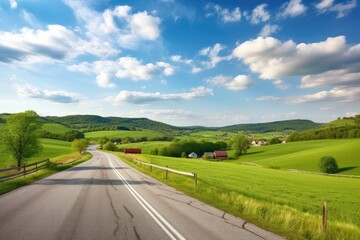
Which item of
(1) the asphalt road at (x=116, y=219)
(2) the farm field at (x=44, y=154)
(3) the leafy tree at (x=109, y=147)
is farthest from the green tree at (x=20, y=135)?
(3) the leafy tree at (x=109, y=147)

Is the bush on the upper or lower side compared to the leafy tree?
lower

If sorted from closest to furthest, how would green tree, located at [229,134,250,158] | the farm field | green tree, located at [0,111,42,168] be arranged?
green tree, located at [0,111,42,168] → the farm field → green tree, located at [229,134,250,158]

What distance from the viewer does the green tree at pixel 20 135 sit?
2103 inches

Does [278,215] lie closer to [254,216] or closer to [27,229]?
[254,216]

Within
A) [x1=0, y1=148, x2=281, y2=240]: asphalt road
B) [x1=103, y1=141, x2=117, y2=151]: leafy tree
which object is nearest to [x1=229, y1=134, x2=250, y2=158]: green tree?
[x1=103, y1=141, x2=117, y2=151]: leafy tree

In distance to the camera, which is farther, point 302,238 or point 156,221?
point 156,221

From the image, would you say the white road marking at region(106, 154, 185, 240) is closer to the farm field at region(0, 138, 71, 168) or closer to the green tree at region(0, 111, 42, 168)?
the green tree at region(0, 111, 42, 168)

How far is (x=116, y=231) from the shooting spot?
8859mm

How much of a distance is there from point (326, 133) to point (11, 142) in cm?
13684

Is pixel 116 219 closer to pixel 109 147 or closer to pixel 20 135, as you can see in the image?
pixel 20 135

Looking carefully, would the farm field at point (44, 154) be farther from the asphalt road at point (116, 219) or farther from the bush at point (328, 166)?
the bush at point (328, 166)

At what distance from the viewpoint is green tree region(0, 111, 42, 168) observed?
Result: 53406 mm

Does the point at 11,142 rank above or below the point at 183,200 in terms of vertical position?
above

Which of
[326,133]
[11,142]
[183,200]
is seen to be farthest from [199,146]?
[183,200]
